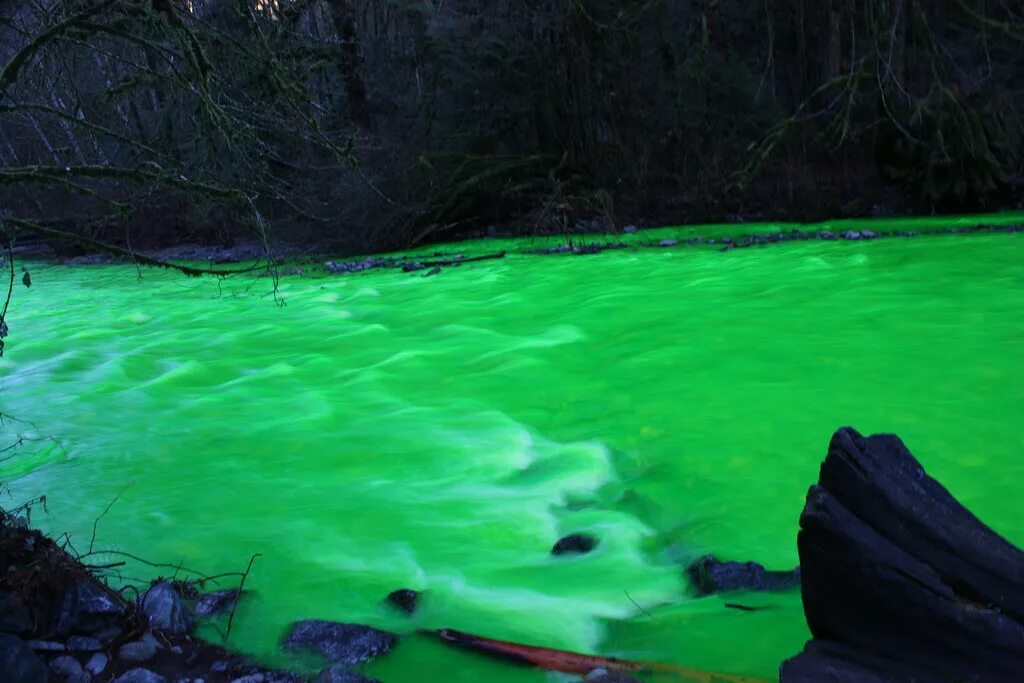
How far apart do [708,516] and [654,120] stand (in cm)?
1250

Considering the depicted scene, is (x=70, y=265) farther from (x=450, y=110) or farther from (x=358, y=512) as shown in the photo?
(x=358, y=512)

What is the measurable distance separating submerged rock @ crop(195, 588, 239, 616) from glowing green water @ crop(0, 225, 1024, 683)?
4.0 inches

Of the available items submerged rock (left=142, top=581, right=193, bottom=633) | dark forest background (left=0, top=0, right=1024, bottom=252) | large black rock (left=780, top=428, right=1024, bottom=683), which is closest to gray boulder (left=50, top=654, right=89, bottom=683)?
submerged rock (left=142, top=581, right=193, bottom=633)

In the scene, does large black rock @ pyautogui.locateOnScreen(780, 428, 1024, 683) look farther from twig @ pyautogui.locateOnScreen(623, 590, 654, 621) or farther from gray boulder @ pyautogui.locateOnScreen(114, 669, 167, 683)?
gray boulder @ pyautogui.locateOnScreen(114, 669, 167, 683)

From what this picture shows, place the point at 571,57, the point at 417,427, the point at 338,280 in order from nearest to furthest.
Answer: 1. the point at 417,427
2. the point at 338,280
3. the point at 571,57

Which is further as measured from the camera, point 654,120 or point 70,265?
point 70,265

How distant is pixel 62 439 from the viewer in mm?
4867

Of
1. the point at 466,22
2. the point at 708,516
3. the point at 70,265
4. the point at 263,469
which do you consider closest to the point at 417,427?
the point at 263,469

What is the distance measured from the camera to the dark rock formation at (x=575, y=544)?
10.3ft

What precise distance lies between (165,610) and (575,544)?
1322 millimetres

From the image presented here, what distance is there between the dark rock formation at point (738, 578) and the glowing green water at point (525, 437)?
87 mm

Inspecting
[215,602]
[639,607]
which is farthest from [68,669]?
[639,607]

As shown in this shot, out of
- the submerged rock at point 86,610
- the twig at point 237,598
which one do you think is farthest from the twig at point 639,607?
the submerged rock at point 86,610

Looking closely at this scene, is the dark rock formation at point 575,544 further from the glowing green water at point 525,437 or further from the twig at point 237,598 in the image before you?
the twig at point 237,598
